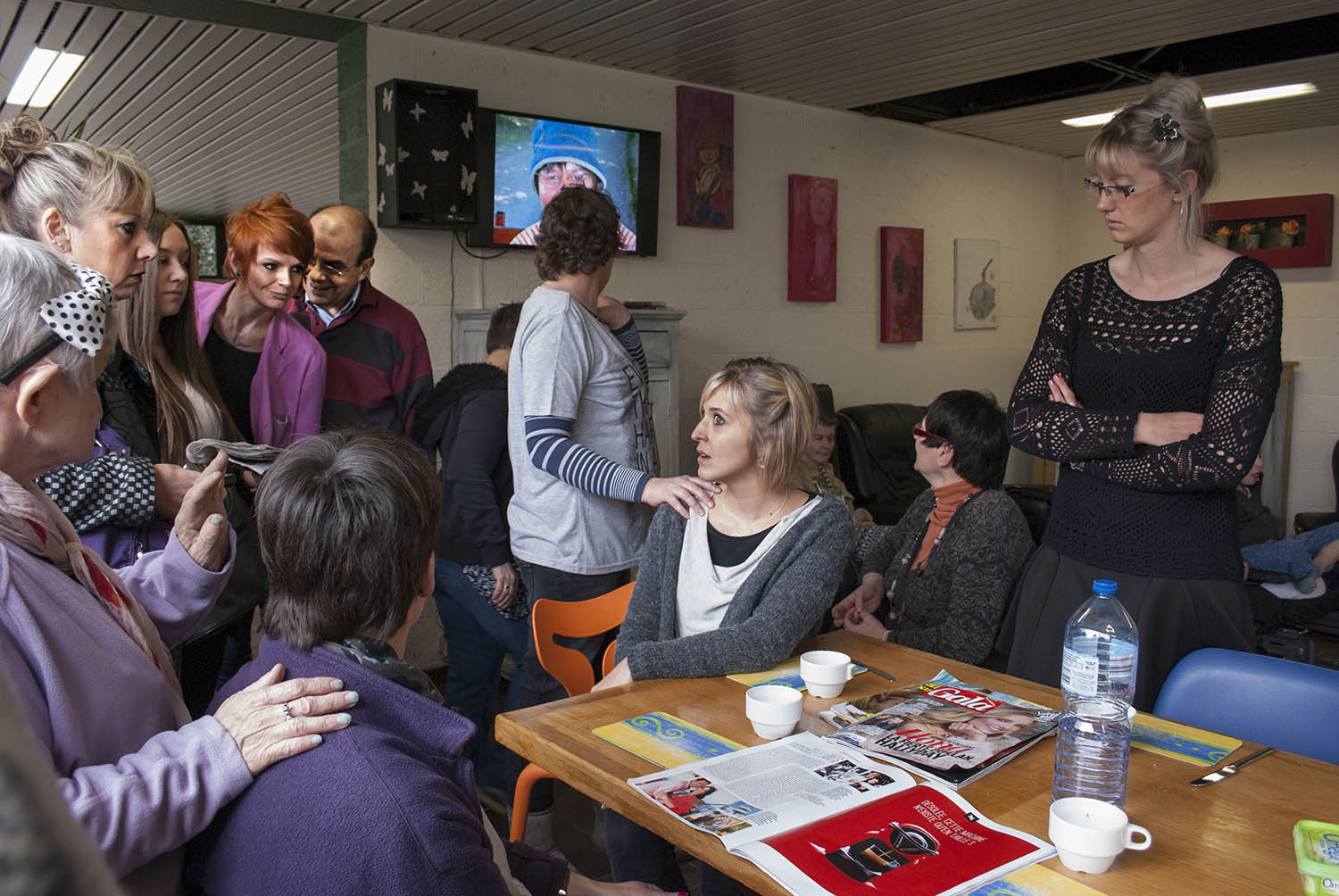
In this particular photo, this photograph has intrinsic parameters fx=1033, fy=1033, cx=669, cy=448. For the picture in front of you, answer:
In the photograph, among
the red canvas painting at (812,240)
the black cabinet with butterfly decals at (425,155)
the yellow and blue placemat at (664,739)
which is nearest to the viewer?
the yellow and blue placemat at (664,739)

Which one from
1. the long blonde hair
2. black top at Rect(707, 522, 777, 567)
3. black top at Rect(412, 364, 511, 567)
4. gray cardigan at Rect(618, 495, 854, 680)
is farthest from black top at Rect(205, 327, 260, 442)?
A: black top at Rect(707, 522, 777, 567)

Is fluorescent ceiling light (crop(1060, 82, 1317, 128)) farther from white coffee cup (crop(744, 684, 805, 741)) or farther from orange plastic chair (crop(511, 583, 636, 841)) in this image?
white coffee cup (crop(744, 684, 805, 741))

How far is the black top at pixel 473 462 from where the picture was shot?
2.84 meters

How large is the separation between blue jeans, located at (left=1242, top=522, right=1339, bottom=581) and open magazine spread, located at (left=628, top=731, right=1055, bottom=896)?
9.58 ft

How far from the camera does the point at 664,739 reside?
165cm

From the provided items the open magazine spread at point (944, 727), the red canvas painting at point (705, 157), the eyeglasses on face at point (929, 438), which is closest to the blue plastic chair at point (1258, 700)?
the open magazine spread at point (944, 727)

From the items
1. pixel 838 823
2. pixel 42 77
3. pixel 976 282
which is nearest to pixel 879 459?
pixel 976 282

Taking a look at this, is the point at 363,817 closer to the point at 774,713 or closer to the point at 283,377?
the point at 774,713

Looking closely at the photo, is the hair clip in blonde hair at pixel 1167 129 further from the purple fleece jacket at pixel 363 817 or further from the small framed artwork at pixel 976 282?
the small framed artwork at pixel 976 282

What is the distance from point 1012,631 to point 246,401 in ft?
6.36

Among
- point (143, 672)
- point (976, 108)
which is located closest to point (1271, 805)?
point (143, 672)

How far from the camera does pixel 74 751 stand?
105cm

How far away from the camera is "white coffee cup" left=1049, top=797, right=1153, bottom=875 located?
1.22 meters

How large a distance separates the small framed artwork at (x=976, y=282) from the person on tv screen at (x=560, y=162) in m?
3.00
